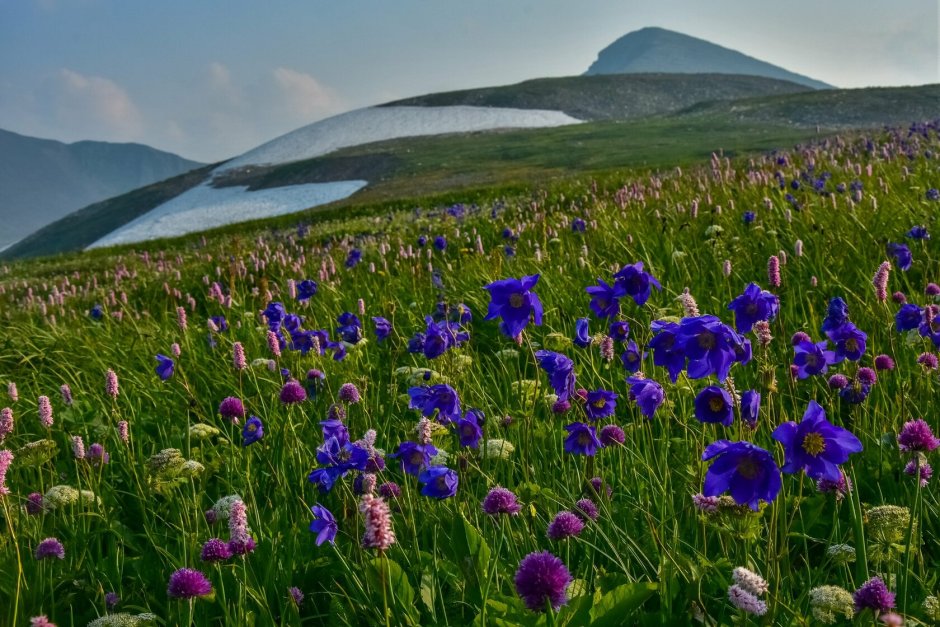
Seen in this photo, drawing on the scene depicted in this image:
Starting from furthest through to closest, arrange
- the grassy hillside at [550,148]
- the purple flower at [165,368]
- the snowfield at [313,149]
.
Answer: the snowfield at [313,149], the grassy hillside at [550,148], the purple flower at [165,368]

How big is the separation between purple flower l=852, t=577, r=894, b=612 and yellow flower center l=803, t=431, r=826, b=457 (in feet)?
0.88

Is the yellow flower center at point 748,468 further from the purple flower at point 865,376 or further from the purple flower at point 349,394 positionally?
the purple flower at point 349,394

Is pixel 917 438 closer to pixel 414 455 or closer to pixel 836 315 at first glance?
pixel 836 315

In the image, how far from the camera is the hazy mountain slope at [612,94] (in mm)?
94875

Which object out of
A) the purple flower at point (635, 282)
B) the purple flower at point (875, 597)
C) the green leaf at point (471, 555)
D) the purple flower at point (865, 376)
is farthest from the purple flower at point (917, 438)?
the green leaf at point (471, 555)

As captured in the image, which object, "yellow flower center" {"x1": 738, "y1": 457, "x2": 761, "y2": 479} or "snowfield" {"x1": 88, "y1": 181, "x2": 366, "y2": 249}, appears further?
"snowfield" {"x1": 88, "y1": 181, "x2": 366, "y2": 249}

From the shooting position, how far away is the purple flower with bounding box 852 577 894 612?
4.57ft

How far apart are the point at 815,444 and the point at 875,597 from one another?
308 millimetres

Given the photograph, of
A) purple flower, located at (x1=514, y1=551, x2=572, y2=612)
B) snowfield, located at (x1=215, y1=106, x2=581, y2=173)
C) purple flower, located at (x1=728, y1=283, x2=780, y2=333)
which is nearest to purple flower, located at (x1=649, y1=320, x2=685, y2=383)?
purple flower, located at (x1=728, y1=283, x2=780, y2=333)

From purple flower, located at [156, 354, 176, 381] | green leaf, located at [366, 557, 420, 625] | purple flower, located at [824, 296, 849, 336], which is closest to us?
green leaf, located at [366, 557, 420, 625]

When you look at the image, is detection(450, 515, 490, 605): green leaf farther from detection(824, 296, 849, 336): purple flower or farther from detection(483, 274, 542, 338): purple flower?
detection(824, 296, 849, 336): purple flower

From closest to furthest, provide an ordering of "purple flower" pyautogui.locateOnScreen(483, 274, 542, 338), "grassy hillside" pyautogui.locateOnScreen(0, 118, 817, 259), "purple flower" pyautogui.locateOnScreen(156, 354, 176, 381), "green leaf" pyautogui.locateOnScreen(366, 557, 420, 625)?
"green leaf" pyautogui.locateOnScreen(366, 557, 420, 625)
"purple flower" pyautogui.locateOnScreen(483, 274, 542, 338)
"purple flower" pyautogui.locateOnScreen(156, 354, 176, 381)
"grassy hillside" pyautogui.locateOnScreen(0, 118, 817, 259)

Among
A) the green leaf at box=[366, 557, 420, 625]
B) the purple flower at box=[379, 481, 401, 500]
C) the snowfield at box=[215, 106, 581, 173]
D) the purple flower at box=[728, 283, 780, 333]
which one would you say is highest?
the snowfield at box=[215, 106, 581, 173]

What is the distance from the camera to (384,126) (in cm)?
9225
